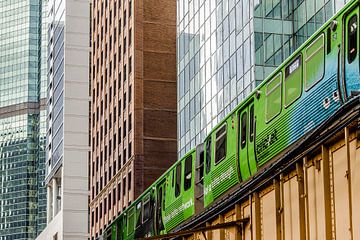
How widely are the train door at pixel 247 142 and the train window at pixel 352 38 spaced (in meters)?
4.20

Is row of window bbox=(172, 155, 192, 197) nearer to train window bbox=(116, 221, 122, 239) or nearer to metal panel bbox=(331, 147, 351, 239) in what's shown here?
train window bbox=(116, 221, 122, 239)

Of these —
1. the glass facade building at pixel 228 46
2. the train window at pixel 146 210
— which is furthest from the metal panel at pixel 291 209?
the glass facade building at pixel 228 46

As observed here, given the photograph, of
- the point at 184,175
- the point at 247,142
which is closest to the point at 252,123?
the point at 247,142

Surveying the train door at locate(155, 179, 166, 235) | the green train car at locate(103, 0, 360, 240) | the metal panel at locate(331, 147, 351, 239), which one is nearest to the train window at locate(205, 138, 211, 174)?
the green train car at locate(103, 0, 360, 240)

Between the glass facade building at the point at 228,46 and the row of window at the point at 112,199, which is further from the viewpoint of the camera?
the row of window at the point at 112,199

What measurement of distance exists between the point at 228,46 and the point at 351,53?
159 ft

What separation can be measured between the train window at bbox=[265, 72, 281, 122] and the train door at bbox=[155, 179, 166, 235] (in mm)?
8730

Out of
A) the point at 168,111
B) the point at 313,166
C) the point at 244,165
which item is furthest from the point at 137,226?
the point at 168,111

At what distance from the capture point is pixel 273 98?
16484mm

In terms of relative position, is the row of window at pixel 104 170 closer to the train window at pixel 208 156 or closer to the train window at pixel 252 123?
the train window at pixel 208 156

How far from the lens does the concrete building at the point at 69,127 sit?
316 feet

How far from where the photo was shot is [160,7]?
322 feet

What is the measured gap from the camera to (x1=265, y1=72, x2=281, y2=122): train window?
1623 centimetres

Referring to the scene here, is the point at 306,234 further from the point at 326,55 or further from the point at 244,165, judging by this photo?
the point at 244,165
